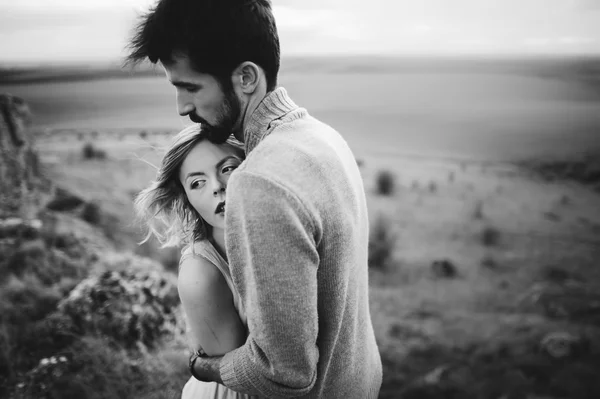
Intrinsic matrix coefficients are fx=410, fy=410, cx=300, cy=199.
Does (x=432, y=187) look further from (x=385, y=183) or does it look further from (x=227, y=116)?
(x=227, y=116)

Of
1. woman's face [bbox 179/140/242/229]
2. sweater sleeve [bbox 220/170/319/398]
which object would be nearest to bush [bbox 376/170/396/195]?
woman's face [bbox 179/140/242/229]

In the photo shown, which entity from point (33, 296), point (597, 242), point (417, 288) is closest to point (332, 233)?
point (33, 296)

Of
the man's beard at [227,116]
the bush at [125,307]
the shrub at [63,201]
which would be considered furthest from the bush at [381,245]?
the man's beard at [227,116]

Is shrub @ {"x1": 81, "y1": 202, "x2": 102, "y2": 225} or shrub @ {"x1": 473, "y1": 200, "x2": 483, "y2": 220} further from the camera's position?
shrub @ {"x1": 473, "y1": 200, "x2": 483, "y2": 220}

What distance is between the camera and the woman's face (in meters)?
1.41

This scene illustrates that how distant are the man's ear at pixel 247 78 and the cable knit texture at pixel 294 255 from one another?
67 mm

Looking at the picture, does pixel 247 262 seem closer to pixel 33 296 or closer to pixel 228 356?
pixel 228 356

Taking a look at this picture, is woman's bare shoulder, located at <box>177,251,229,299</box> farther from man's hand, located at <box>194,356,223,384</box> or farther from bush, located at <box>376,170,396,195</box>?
bush, located at <box>376,170,396,195</box>

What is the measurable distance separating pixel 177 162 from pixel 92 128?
4067 mm

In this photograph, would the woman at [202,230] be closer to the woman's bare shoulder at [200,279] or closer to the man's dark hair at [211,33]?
the woman's bare shoulder at [200,279]

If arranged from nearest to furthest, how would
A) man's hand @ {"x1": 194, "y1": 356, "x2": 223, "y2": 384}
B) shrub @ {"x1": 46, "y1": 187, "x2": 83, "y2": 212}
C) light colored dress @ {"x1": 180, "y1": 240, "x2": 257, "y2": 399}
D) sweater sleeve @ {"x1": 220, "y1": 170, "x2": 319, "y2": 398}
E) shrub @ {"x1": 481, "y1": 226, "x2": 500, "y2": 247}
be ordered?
1. sweater sleeve @ {"x1": 220, "y1": 170, "x2": 319, "y2": 398}
2. man's hand @ {"x1": 194, "y1": 356, "x2": 223, "y2": 384}
3. light colored dress @ {"x1": 180, "y1": 240, "x2": 257, "y2": 399}
4. shrub @ {"x1": 46, "y1": 187, "x2": 83, "y2": 212}
5. shrub @ {"x1": 481, "y1": 226, "x2": 500, "y2": 247}

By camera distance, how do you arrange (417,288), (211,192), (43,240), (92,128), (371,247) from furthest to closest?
(92,128) < (371,247) < (417,288) < (43,240) < (211,192)

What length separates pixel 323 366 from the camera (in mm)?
1112

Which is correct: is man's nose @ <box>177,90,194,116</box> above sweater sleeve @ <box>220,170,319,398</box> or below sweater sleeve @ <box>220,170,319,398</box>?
above
